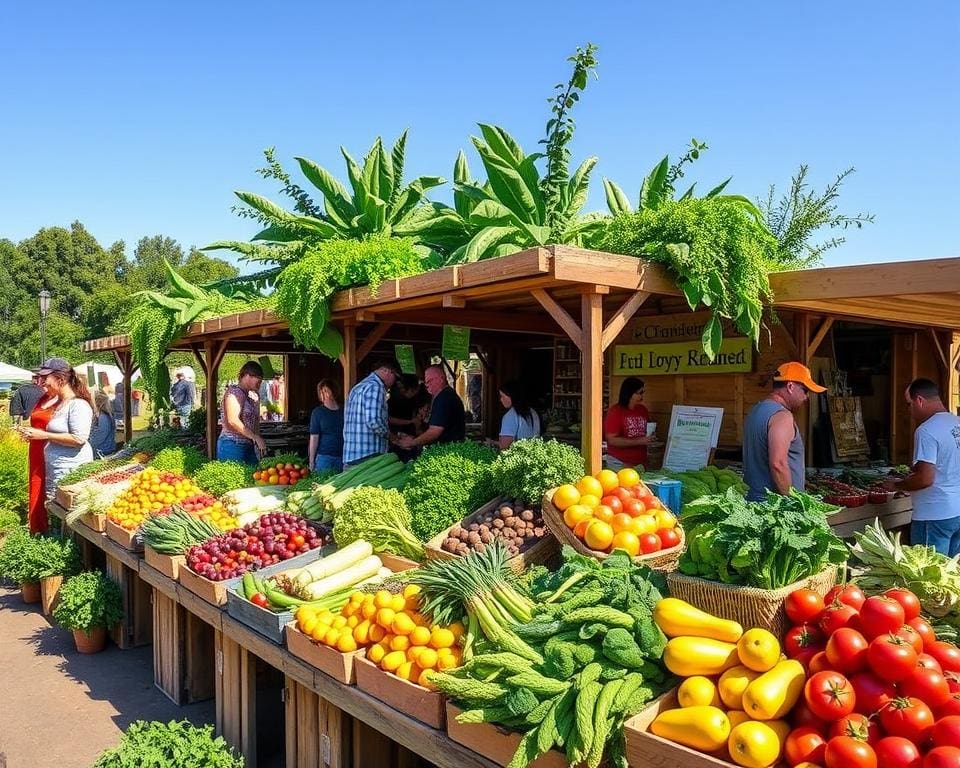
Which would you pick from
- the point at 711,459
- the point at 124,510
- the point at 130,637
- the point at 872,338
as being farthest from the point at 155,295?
the point at 872,338

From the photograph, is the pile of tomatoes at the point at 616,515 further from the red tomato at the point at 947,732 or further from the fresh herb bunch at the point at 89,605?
the fresh herb bunch at the point at 89,605

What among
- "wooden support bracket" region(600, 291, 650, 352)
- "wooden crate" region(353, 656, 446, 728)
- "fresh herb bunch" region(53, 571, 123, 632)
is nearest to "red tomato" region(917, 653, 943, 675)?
"wooden crate" region(353, 656, 446, 728)

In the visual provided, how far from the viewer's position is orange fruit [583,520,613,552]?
3734 millimetres

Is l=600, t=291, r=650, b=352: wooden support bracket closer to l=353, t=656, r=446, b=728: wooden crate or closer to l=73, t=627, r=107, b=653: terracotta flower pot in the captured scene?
l=353, t=656, r=446, b=728: wooden crate

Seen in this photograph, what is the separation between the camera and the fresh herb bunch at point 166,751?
3.57 metres

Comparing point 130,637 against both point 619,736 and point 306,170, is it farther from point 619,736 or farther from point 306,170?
point 619,736

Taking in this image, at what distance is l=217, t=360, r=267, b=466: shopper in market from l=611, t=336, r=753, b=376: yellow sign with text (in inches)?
160

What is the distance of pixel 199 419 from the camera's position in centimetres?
1238

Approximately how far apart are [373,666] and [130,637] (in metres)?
4.66

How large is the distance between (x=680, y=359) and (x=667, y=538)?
4258 millimetres

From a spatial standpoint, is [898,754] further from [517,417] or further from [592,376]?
[517,417]

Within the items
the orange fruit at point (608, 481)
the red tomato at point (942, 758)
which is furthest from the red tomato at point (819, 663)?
the orange fruit at point (608, 481)

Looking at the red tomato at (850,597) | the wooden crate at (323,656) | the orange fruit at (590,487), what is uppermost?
the orange fruit at (590,487)

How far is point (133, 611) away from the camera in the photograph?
7.00m
